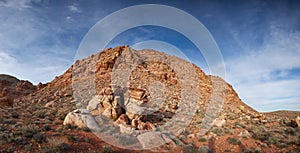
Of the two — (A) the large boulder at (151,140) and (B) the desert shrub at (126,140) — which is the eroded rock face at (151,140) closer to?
(A) the large boulder at (151,140)

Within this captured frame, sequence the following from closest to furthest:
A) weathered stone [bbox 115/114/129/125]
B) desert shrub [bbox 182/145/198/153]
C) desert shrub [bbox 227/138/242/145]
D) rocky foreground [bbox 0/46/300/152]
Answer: rocky foreground [bbox 0/46/300/152]
desert shrub [bbox 182/145/198/153]
desert shrub [bbox 227/138/242/145]
weathered stone [bbox 115/114/129/125]

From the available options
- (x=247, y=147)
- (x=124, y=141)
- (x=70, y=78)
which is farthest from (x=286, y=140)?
(x=70, y=78)

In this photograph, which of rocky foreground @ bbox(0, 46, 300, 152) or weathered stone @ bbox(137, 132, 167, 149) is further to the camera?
weathered stone @ bbox(137, 132, 167, 149)

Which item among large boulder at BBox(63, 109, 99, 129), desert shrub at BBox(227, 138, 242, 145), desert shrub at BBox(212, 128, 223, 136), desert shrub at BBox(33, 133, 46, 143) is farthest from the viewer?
desert shrub at BBox(212, 128, 223, 136)

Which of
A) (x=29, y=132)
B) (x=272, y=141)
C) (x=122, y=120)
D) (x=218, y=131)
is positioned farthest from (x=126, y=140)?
(x=272, y=141)

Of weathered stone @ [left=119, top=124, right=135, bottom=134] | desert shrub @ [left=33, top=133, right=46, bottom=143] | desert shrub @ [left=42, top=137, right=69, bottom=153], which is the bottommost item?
desert shrub @ [left=42, top=137, right=69, bottom=153]

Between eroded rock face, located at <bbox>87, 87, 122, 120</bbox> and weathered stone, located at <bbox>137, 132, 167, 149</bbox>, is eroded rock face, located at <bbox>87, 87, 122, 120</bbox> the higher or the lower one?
the higher one

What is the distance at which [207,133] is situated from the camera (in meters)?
13.7

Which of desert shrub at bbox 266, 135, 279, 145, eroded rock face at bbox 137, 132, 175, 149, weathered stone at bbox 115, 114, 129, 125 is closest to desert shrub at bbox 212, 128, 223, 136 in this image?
desert shrub at bbox 266, 135, 279, 145

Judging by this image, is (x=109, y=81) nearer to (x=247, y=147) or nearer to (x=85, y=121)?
(x=85, y=121)

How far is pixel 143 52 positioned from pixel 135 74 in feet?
45.4

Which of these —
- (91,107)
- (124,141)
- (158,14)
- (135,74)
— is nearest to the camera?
(124,141)

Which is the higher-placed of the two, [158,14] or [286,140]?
[158,14]

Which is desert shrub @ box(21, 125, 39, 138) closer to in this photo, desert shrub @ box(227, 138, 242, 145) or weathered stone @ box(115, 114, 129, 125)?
weathered stone @ box(115, 114, 129, 125)
